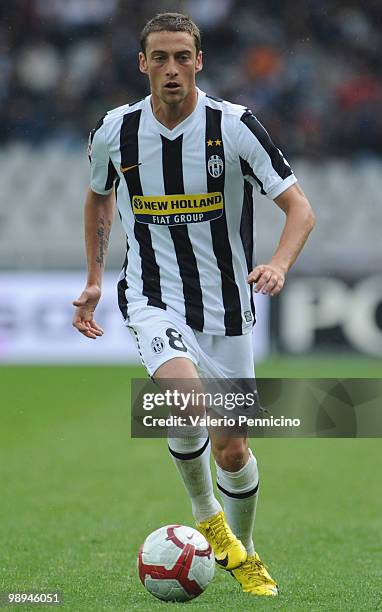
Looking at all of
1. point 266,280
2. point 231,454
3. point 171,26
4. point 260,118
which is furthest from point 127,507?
point 260,118

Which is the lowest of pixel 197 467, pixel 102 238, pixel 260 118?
pixel 197 467

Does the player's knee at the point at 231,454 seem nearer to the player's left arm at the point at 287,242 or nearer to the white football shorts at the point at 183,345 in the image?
the white football shorts at the point at 183,345

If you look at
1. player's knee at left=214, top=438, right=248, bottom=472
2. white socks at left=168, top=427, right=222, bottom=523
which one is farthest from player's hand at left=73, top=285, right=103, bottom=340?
player's knee at left=214, top=438, right=248, bottom=472

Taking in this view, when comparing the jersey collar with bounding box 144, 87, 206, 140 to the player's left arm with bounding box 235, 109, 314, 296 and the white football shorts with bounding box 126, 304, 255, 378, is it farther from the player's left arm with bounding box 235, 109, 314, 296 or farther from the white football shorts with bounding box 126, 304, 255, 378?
the white football shorts with bounding box 126, 304, 255, 378

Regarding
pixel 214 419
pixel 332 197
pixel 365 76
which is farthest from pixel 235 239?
pixel 365 76

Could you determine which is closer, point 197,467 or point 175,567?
point 175,567

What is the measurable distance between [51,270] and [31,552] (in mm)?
9755

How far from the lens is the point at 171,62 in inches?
198

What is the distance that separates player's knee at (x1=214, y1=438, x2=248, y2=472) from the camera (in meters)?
5.23

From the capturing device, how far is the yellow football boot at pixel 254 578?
501cm

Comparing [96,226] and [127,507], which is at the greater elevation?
[96,226]

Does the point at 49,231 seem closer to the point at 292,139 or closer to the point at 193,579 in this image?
the point at 292,139

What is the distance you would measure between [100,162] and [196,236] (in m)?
0.57

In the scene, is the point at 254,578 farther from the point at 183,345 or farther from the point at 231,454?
the point at 183,345
